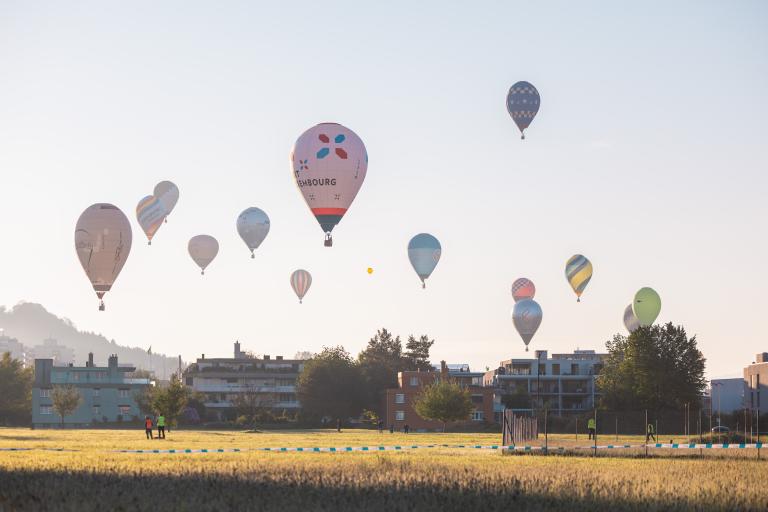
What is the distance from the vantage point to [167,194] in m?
127

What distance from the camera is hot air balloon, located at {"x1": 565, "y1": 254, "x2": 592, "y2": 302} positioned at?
124312 mm

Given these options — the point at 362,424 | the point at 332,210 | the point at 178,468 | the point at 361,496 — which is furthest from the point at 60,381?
the point at 361,496

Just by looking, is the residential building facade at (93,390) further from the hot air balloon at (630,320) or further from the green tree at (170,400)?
the hot air balloon at (630,320)

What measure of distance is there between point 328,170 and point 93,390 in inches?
4303

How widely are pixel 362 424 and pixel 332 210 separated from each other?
82.2 metres

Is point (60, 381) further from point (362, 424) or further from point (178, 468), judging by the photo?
point (178, 468)

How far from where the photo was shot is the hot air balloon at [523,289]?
15125 centimetres

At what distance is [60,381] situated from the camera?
179125 mm

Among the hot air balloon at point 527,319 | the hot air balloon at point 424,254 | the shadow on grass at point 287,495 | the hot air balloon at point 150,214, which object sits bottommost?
the shadow on grass at point 287,495

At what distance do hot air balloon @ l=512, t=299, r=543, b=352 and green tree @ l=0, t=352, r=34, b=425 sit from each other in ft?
225

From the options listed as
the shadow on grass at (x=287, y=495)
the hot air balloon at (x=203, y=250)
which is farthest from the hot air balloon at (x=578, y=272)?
the shadow on grass at (x=287, y=495)

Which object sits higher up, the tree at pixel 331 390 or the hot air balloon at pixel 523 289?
the hot air balloon at pixel 523 289

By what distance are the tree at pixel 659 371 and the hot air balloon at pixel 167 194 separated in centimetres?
5102

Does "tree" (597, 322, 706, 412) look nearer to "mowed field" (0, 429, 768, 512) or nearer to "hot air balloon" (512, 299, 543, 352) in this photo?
"hot air balloon" (512, 299, 543, 352)
